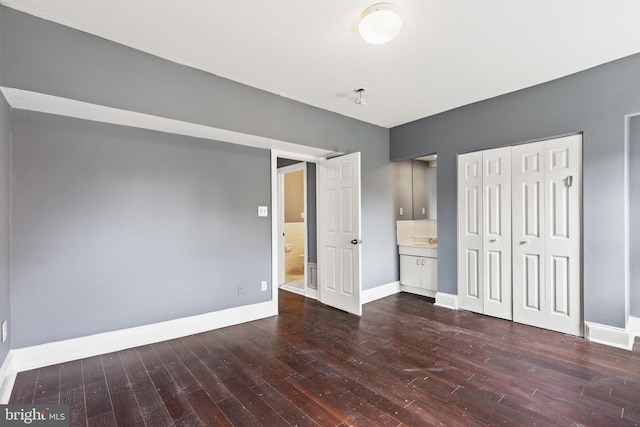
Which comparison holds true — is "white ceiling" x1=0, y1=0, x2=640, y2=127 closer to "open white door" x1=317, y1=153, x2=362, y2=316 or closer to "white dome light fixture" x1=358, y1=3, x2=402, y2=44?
"white dome light fixture" x1=358, y1=3, x2=402, y2=44

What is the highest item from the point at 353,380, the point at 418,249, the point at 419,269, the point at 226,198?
the point at 226,198

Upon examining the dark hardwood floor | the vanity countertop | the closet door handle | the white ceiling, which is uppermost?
the white ceiling

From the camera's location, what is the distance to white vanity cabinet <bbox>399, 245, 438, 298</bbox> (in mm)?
4402

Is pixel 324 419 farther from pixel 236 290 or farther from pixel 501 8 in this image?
pixel 501 8

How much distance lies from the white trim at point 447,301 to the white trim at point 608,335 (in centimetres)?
130

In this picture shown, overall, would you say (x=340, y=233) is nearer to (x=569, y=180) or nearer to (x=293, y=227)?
(x=293, y=227)

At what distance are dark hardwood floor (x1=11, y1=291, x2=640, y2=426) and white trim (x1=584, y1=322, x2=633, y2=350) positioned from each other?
0.11m

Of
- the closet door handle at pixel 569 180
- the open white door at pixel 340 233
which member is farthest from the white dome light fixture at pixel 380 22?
the closet door handle at pixel 569 180

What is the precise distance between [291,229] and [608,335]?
4.71 metres

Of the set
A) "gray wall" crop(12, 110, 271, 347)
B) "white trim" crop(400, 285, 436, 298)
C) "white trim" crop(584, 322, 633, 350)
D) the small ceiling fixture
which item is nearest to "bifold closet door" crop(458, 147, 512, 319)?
"white trim" crop(400, 285, 436, 298)

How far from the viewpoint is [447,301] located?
401cm

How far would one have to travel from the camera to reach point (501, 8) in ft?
6.65

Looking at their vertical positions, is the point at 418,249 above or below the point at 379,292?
above

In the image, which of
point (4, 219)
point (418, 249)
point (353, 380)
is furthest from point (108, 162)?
point (418, 249)
